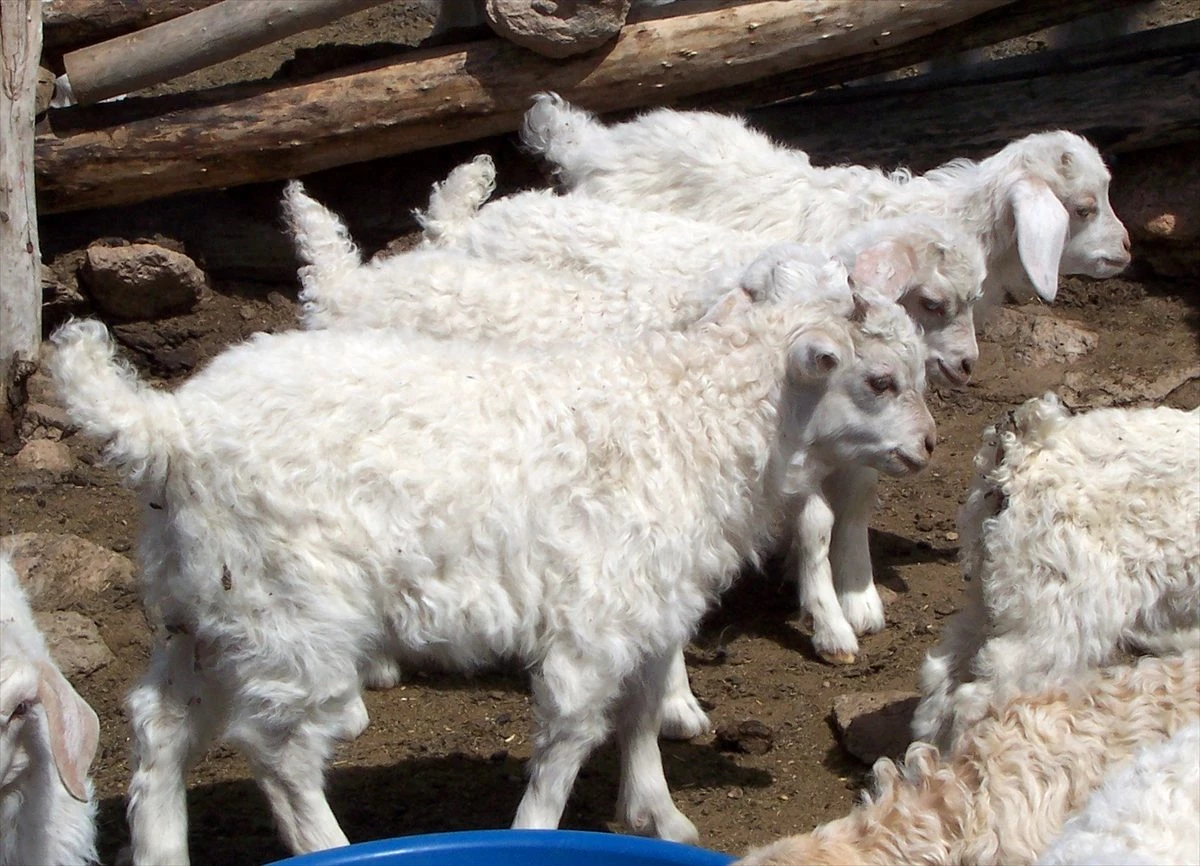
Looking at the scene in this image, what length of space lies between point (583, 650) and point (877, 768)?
102 cm

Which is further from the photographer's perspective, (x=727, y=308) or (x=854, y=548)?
(x=854, y=548)

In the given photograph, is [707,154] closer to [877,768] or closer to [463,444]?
[463,444]

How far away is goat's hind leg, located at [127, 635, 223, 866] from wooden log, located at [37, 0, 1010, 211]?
3.30m

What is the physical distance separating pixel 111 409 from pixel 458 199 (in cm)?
251

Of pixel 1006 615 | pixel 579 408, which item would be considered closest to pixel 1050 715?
pixel 1006 615

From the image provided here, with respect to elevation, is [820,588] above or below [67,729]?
below

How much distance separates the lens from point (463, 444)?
3637mm

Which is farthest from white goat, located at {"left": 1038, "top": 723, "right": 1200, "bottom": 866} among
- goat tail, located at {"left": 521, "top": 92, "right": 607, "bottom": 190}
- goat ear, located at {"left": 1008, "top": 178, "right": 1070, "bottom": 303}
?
goat tail, located at {"left": 521, "top": 92, "right": 607, "bottom": 190}

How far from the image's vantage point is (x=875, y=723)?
4504 millimetres

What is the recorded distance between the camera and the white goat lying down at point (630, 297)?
4777mm

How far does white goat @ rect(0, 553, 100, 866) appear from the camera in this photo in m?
2.73

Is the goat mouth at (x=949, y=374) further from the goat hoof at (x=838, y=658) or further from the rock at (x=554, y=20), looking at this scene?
the rock at (x=554, y=20)

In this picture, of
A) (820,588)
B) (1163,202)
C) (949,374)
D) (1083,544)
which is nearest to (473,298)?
(820,588)

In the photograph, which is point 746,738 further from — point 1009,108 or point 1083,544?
point 1009,108
